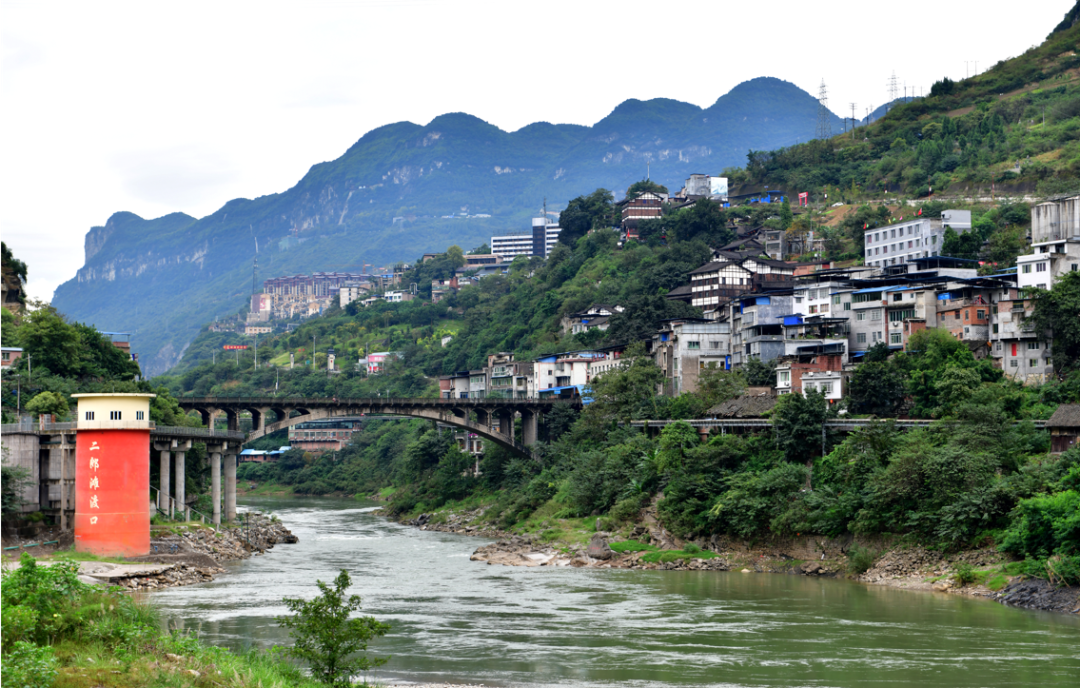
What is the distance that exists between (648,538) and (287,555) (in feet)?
51.4

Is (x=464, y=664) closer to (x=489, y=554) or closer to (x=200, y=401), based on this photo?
(x=489, y=554)

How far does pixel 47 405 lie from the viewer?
5031cm

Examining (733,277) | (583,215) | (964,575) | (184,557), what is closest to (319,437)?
(583,215)

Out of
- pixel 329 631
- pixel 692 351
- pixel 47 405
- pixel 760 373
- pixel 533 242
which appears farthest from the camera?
pixel 533 242

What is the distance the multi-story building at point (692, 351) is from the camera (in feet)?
203

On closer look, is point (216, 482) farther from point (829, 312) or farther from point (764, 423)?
point (829, 312)

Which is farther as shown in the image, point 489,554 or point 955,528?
point 489,554

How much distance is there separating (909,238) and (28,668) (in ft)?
198

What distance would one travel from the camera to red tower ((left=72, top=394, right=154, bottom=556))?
40.7 meters

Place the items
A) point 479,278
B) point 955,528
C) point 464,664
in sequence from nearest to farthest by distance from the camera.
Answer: point 464,664, point 955,528, point 479,278

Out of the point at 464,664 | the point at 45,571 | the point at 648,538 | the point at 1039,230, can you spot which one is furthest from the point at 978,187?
the point at 45,571

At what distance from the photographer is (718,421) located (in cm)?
5134

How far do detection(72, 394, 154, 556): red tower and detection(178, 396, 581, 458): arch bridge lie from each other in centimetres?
1909

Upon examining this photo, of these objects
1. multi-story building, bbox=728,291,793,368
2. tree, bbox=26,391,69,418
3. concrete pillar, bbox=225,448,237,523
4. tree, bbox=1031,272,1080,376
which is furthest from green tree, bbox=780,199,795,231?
tree, bbox=26,391,69,418
